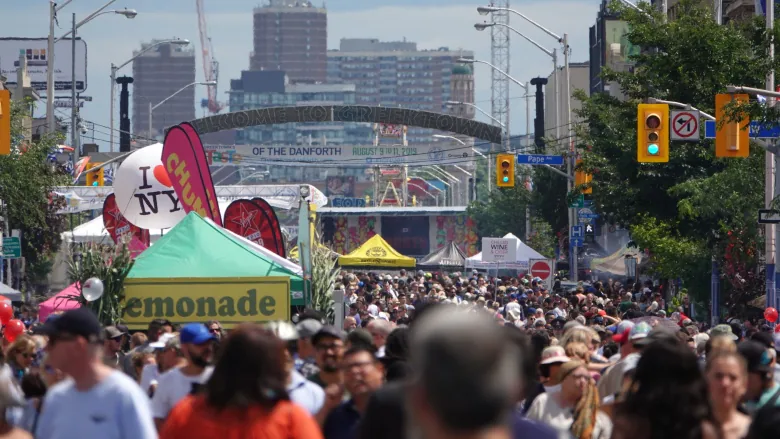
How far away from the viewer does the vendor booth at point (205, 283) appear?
1636 cm

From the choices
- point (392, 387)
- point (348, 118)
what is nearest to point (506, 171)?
point (348, 118)

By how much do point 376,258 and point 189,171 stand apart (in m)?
33.1

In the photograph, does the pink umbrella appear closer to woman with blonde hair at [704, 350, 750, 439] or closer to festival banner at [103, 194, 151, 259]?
festival banner at [103, 194, 151, 259]

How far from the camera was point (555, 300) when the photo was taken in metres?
29.6

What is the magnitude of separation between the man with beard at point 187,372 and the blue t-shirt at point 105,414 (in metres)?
2.04

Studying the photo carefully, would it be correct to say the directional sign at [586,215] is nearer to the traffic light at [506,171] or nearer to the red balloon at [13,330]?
the traffic light at [506,171]

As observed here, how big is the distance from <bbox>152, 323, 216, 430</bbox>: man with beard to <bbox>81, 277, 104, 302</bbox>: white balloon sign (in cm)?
867

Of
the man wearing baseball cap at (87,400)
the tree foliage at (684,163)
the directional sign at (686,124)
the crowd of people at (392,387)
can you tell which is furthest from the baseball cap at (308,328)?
the directional sign at (686,124)

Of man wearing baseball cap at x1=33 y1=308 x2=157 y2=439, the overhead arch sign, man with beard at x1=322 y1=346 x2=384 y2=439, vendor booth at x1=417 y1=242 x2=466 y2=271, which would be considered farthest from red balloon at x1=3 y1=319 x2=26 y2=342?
the overhead arch sign

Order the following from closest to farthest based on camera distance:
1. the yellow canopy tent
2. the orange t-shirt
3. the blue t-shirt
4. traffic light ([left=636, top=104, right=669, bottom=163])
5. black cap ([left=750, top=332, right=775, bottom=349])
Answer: the orange t-shirt, the blue t-shirt, black cap ([left=750, top=332, right=775, bottom=349]), traffic light ([left=636, top=104, right=669, bottom=163]), the yellow canopy tent

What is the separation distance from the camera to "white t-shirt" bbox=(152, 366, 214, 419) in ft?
26.2

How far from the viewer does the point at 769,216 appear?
70.5 ft

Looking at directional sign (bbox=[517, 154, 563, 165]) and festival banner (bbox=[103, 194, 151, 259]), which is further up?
directional sign (bbox=[517, 154, 563, 165])

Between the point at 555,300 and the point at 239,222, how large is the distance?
9035 millimetres
